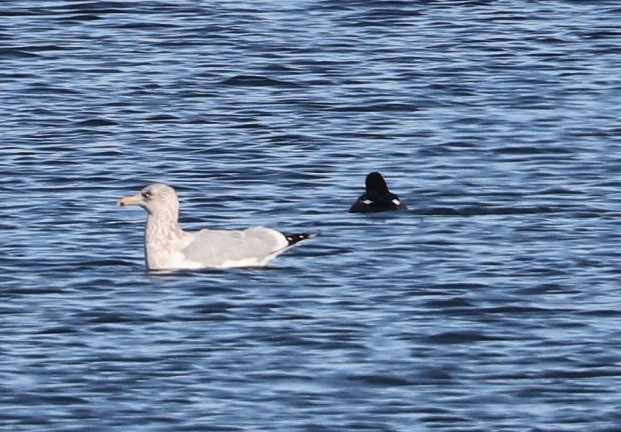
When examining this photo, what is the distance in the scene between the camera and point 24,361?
13.7 metres

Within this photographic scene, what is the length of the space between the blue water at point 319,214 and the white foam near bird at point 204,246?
0.13m

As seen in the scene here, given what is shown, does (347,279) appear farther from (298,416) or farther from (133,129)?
(133,129)

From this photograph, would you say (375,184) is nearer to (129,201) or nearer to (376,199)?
(376,199)

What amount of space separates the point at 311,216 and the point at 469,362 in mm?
5388

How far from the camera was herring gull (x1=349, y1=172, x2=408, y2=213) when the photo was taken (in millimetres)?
18688

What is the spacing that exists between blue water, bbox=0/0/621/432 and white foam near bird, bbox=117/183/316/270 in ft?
0.44

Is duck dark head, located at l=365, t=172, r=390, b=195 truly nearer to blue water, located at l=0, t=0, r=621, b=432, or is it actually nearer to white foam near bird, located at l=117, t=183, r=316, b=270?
blue water, located at l=0, t=0, r=621, b=432

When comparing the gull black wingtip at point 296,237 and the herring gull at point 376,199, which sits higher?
the gull black wingtip at point 296,237

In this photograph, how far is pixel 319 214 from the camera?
19.0 meters

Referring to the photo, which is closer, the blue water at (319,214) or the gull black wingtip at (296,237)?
the blue water at (319,214)

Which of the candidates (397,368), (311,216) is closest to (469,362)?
(397,368)

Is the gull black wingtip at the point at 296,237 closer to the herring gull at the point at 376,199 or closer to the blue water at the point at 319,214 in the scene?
the blue water at the point at 319,214

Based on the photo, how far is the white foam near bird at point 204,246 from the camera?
655 inches

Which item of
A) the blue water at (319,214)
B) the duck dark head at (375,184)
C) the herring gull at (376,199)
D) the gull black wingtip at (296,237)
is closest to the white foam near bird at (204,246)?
the gull black wingtip at (296,237)
